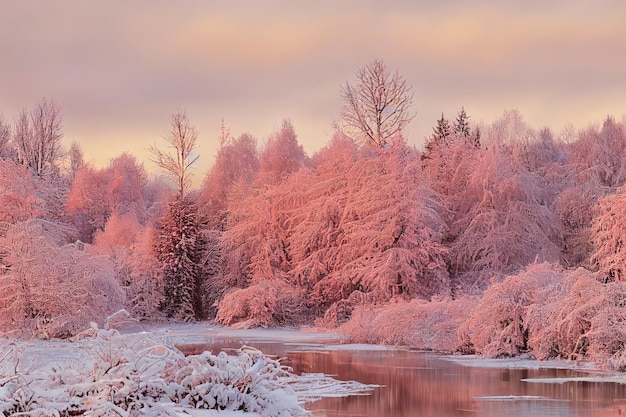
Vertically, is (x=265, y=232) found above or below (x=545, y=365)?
above

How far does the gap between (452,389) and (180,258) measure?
23.4 metres

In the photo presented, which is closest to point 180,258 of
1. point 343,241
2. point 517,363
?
point 343,241

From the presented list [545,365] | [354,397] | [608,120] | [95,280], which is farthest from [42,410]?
[608,120]

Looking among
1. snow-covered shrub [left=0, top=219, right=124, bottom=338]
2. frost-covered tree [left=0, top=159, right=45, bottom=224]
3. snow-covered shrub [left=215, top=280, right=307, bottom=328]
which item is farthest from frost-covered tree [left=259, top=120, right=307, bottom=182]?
snow-covered shrub [left=0, top=219, right=124, bottom=338]

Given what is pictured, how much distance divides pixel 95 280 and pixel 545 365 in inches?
582

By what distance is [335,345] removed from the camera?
25.8 metres

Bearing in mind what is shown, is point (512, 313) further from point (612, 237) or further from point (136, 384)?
point (136, 384)

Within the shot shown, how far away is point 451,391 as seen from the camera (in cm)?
1568

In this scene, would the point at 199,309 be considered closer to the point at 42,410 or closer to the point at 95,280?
the point at 95,280

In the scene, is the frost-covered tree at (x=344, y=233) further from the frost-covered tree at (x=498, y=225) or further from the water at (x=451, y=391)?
the water at (x=451, y=391)

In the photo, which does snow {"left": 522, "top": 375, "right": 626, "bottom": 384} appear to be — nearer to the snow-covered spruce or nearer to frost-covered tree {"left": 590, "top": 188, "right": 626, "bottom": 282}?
the snow-covered spruce

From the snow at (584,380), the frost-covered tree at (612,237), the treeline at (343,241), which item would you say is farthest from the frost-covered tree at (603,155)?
the snow at (584,380)

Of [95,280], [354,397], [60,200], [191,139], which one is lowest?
[354,397]

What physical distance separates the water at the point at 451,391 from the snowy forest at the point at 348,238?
12.2 feet
